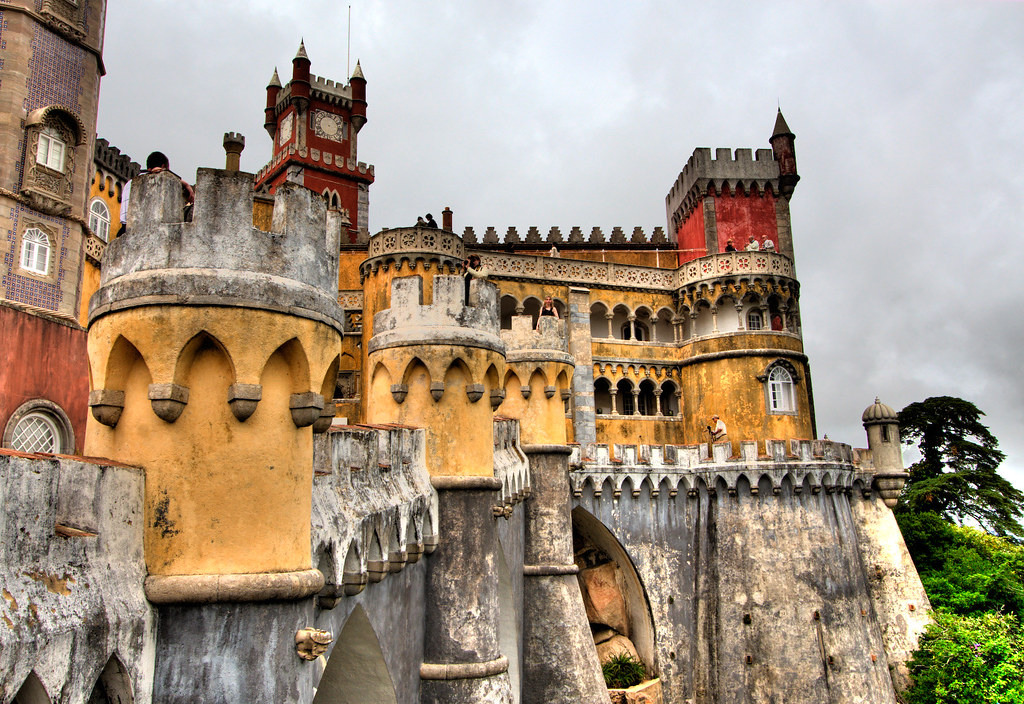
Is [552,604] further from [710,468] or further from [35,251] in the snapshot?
[35,251]

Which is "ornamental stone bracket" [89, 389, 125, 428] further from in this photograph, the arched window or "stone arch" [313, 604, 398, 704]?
the arched window

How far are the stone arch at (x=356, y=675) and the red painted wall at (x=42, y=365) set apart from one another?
47.6ft

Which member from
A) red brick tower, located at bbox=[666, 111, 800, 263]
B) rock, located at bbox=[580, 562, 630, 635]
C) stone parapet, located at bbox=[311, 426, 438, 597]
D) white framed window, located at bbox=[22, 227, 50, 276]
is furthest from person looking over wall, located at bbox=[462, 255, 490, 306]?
red brick tower, located at bbox=[666, 111, 800, 263]

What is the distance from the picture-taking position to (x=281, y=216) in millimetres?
6047

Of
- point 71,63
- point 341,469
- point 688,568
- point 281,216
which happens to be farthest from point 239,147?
point 688,568

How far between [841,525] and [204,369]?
27.6 metres

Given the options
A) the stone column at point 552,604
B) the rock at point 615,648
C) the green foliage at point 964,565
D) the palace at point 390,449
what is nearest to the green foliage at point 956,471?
the green foliage at point 964,565

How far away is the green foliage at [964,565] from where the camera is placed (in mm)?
31141

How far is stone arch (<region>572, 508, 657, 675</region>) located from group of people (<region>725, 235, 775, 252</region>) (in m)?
13.7

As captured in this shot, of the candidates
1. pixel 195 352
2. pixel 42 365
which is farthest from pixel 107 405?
pixel 42 365

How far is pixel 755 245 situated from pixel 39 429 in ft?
91.1

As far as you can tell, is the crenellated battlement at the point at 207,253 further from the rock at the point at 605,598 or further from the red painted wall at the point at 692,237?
the red painted wall at the point at 692,237

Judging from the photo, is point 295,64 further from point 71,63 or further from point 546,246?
point 71,63

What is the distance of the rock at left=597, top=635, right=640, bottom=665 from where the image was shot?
27411 millimetres
